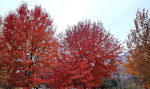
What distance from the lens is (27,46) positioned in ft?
40.8

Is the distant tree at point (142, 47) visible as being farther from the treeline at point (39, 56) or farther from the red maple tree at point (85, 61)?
the red maple tree at point (85, 61)

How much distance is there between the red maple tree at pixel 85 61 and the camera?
42.8 feet

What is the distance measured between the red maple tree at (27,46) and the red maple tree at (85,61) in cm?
139

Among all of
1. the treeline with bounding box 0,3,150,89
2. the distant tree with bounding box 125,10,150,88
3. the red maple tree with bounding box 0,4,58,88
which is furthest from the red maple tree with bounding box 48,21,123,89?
the distant tree with bounding box 125,10,150,88

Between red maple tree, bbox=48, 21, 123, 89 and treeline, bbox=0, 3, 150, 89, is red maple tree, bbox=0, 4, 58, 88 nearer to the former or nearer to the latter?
treeline, bbox=0, 3, 150, 89

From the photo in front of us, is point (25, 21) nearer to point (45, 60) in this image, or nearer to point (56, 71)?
point (45, 60)

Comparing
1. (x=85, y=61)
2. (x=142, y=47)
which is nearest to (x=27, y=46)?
(x=85, y=61)

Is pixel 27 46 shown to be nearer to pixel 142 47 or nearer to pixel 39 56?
pixel 39 56

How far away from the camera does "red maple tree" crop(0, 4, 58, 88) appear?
40.3 feet

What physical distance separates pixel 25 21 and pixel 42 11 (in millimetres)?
2274

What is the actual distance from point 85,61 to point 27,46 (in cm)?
598

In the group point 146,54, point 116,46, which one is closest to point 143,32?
point 146,54

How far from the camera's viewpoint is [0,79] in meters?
15.5

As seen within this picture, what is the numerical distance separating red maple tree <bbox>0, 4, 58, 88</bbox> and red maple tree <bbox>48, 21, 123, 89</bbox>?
4.55 feet
